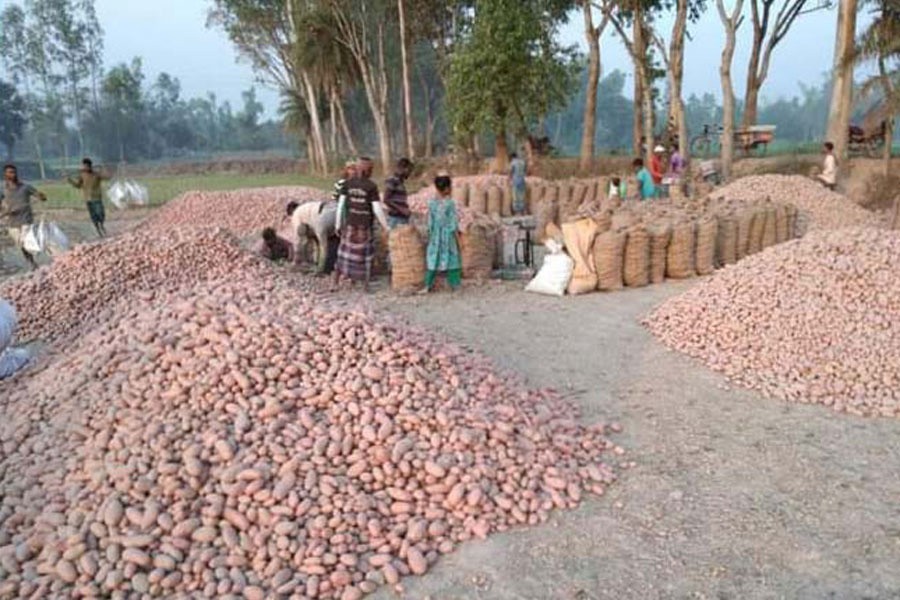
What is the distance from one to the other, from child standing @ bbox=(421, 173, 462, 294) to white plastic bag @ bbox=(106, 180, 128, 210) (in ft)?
32.6

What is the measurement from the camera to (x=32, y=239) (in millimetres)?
8008

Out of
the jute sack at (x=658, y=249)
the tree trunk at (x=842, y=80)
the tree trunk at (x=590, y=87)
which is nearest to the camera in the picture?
the jute sack at (x=658, y=249)

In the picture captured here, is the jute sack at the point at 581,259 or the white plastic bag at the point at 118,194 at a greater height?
the white plastic bag at the point at 118,194


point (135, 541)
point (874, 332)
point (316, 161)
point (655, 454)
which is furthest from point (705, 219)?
point (316, 161)

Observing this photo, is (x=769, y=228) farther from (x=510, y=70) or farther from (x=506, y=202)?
(x=510, y=70)

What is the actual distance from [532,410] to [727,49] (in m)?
11.7

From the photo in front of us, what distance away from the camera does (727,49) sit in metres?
13.0

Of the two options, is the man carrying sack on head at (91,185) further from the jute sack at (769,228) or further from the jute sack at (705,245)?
the jute sack at (769,228)

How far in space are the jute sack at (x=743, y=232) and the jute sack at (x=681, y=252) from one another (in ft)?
3.23

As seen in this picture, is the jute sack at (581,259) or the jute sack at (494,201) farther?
the jute sack at (494,201)

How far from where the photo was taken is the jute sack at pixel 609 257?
661 cm

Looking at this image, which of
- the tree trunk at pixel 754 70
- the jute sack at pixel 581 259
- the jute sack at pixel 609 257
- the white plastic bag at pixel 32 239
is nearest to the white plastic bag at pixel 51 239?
the white plastic bag at pixel 32 239

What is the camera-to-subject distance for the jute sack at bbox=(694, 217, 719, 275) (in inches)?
283

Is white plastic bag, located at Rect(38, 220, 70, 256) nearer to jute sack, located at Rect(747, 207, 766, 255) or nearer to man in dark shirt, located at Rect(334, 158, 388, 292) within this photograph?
man in dark shirt, located at Rect(334, 158, 388, 292)
